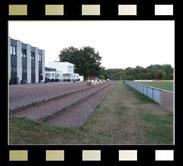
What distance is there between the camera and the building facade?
81.3 feet

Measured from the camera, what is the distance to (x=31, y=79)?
30281 millimetres

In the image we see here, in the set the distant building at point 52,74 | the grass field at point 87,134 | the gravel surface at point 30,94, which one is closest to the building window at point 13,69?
the distant building at point 52,74

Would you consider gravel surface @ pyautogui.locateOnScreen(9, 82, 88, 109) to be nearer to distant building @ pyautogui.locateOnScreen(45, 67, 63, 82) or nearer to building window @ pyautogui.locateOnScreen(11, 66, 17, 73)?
building window @ pyautogui.locateOnScreen(11, 66, 17, 73)

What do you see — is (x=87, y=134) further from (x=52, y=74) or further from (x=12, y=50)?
(x=52, y=74)

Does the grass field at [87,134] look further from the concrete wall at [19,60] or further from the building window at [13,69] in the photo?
the concrete wall at [19,60]

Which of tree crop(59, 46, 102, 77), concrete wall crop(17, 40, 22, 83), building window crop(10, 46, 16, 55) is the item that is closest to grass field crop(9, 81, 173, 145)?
building window crop(10, 46, 16, 55)

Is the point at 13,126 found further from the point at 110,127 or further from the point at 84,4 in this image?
the point at 84,4

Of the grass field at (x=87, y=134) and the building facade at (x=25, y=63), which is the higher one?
the building facade at (x=25, y=63)

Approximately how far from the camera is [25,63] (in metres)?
28.5

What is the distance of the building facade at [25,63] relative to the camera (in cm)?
2478

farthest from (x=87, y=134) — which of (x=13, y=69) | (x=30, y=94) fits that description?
(x=13, y=69)

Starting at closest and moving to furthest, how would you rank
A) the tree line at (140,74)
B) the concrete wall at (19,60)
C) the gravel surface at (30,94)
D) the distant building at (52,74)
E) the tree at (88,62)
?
the gravel surface at (30,94) → the concrete wall at (19,60) → the distant building at (52,74) → the tree at (88,62) → the tree line at (140,74)
